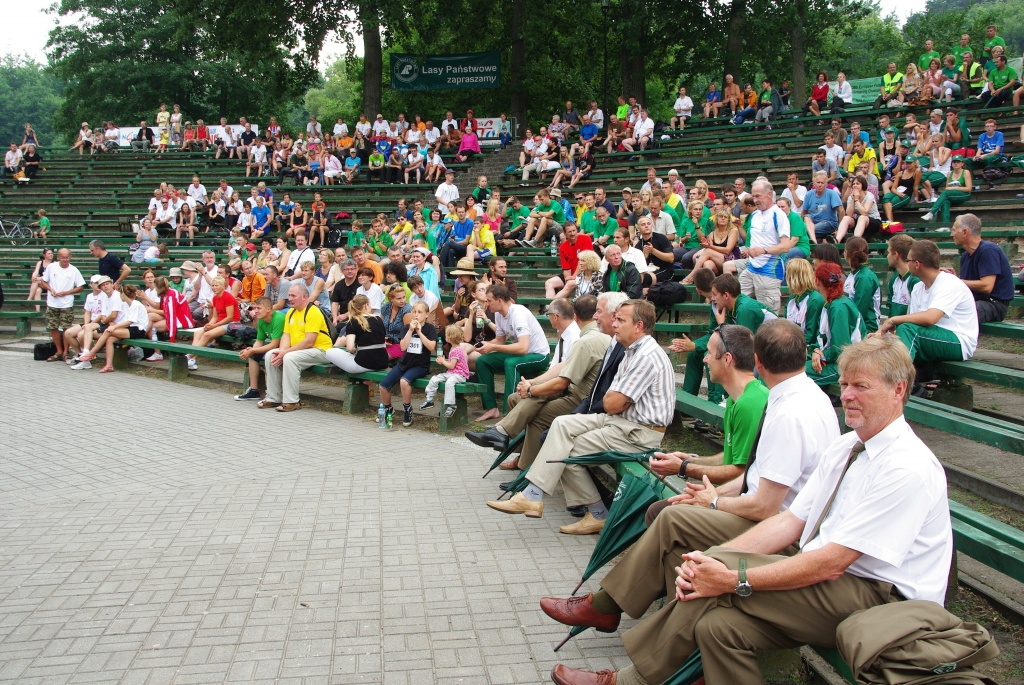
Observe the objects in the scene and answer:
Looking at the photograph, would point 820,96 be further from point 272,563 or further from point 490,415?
point 272,563

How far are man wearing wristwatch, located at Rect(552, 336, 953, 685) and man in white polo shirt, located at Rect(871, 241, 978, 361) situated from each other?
414 centimetres

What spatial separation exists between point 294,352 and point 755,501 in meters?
7.94

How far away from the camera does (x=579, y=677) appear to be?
147 inches

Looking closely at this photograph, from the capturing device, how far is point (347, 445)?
28.9ft

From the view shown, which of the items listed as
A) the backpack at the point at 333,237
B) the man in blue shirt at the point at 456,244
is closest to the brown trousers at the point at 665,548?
the man in blue shirt at the point at 456,244

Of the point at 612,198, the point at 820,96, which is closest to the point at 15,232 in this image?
the point at 612,198

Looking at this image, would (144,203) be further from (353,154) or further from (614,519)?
(614,519)

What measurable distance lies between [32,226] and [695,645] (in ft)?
89.2

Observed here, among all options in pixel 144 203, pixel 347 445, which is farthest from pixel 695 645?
pixel 144 203

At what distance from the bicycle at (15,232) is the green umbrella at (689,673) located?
2583 cm

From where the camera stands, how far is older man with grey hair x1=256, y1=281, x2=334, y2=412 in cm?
1077

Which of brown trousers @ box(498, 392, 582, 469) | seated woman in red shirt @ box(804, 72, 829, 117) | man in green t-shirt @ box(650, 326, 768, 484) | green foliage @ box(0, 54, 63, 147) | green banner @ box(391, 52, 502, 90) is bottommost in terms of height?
brown trousers @ box(498, 392, 582, 469)

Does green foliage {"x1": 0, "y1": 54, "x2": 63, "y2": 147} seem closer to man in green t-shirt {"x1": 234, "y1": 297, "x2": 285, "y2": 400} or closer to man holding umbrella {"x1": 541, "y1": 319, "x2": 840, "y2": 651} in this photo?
man in green t-shirt {"x1": 234, "y1": 297, "x2": 285, "y2": 400}

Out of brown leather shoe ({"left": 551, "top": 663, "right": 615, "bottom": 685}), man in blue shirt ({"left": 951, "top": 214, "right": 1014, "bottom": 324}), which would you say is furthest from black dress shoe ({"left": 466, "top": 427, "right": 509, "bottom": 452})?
man in blue shirt ({"left": 951, "top": 214, "right": 1014, "bottom": 324})
